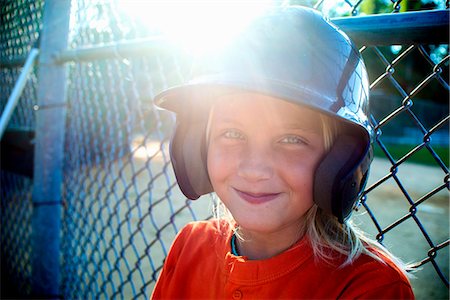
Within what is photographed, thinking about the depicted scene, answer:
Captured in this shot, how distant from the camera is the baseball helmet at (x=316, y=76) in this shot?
104cm

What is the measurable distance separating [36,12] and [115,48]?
1501mm

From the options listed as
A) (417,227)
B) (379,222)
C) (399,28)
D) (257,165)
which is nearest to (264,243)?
(257,165)

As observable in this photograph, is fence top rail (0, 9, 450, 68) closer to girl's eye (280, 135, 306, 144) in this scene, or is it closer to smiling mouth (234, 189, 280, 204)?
girl's eye (280, 135, 306, 144)

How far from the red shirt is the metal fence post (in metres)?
1.07

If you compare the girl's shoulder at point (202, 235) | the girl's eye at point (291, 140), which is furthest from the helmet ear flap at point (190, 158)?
the girl's eye at point (291, 140)

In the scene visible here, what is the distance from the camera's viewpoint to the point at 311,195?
116cm

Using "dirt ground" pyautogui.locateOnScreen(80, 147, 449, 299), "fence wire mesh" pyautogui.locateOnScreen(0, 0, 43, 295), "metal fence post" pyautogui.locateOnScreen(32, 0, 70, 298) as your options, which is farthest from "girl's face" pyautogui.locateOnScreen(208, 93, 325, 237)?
"fence wire mesh" pyautogui.locateOnScreen(0, 0, 43, 295)

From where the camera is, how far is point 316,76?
105 cm

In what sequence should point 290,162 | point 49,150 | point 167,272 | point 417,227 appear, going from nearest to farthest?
point 290,162
point 167,272
point 49,150
point 417,227

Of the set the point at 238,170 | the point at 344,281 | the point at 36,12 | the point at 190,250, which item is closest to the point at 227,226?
the point at 190,250

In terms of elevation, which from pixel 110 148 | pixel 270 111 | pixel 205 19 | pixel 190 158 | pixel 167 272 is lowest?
pixel 110 148

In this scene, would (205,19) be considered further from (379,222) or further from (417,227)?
(417,227)

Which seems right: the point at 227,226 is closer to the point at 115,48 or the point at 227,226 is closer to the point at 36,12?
the point at 115,48

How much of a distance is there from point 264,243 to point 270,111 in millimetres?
471
